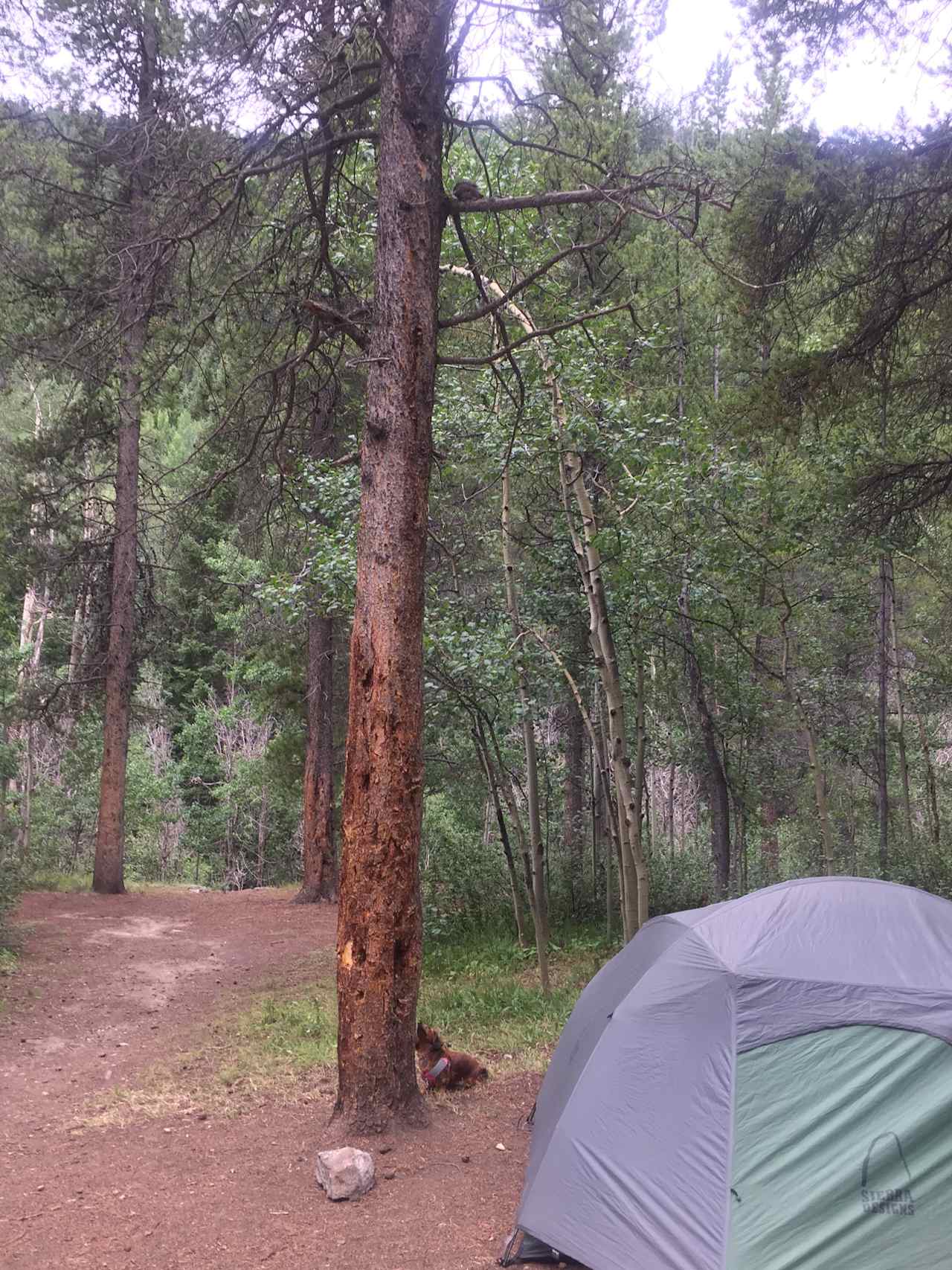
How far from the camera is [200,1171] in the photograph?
4.91 m

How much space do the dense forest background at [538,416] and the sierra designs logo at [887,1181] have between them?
412 centimetres

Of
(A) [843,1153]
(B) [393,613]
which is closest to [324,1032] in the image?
(B) [393,613]

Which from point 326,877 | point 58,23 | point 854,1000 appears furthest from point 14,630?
point 854,1000

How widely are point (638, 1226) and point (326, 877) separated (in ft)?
40.1

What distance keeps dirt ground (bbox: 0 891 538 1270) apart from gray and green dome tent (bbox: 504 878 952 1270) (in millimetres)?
592

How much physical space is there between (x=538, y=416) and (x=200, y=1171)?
18.2ft

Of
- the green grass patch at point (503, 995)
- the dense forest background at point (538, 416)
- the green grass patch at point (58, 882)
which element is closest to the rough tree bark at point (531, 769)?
the dense forest background at point (538, 416)

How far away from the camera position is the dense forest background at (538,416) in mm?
6051

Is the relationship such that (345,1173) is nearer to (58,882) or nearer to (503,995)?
(503,995)

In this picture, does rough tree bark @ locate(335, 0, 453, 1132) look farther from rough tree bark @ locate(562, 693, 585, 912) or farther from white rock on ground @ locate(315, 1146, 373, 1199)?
rough tree bark @ locate(562, 693, 585, 912)

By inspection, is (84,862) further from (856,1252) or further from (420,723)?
(856,1252)

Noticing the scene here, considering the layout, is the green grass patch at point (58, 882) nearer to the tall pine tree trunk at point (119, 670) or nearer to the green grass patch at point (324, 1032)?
the tall pine tree trunk at point (119, 670)

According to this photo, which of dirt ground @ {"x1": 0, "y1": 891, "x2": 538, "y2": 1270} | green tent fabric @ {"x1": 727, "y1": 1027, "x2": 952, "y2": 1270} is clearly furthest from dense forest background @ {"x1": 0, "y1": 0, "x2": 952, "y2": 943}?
green tent fabric @ {"x1": 727, "y1": 1027, "x2": 952, "y2": 1270}

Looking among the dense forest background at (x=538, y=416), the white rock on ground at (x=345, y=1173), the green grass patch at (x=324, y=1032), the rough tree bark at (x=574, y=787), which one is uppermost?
the dense forest background at (x=538, y=416)
